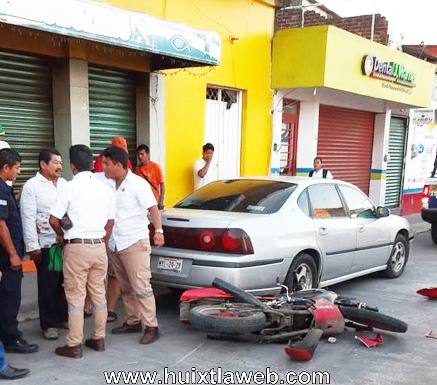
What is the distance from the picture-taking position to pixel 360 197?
6613 millimetres

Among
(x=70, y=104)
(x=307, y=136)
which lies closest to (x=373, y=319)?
(x=70, y=104)

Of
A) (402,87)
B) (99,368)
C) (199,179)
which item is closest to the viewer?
(99,368)

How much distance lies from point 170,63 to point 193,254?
3952 mm

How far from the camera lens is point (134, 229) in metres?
4.39

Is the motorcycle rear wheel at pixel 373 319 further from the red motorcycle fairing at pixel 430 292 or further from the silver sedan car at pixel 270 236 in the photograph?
the red motorcycle fairing at pixel 430 292

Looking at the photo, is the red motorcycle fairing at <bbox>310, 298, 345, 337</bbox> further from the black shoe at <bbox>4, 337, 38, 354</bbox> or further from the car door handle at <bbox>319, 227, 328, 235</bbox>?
the black shoe at <bbox>4, 337, 38, 354</bbox>

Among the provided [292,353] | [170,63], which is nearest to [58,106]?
[170,63]

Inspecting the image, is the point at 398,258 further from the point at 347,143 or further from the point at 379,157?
the point at 379,157

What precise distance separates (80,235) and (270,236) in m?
1.84

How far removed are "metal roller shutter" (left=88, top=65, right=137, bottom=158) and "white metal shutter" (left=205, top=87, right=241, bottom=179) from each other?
158 cm

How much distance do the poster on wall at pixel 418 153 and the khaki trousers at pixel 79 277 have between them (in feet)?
42.5

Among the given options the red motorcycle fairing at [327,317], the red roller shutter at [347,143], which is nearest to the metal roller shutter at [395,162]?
the red roller shutter at [347,143]

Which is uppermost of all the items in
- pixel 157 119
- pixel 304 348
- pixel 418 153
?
pixel 157 119

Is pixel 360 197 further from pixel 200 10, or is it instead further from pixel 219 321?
pixel 200 10
